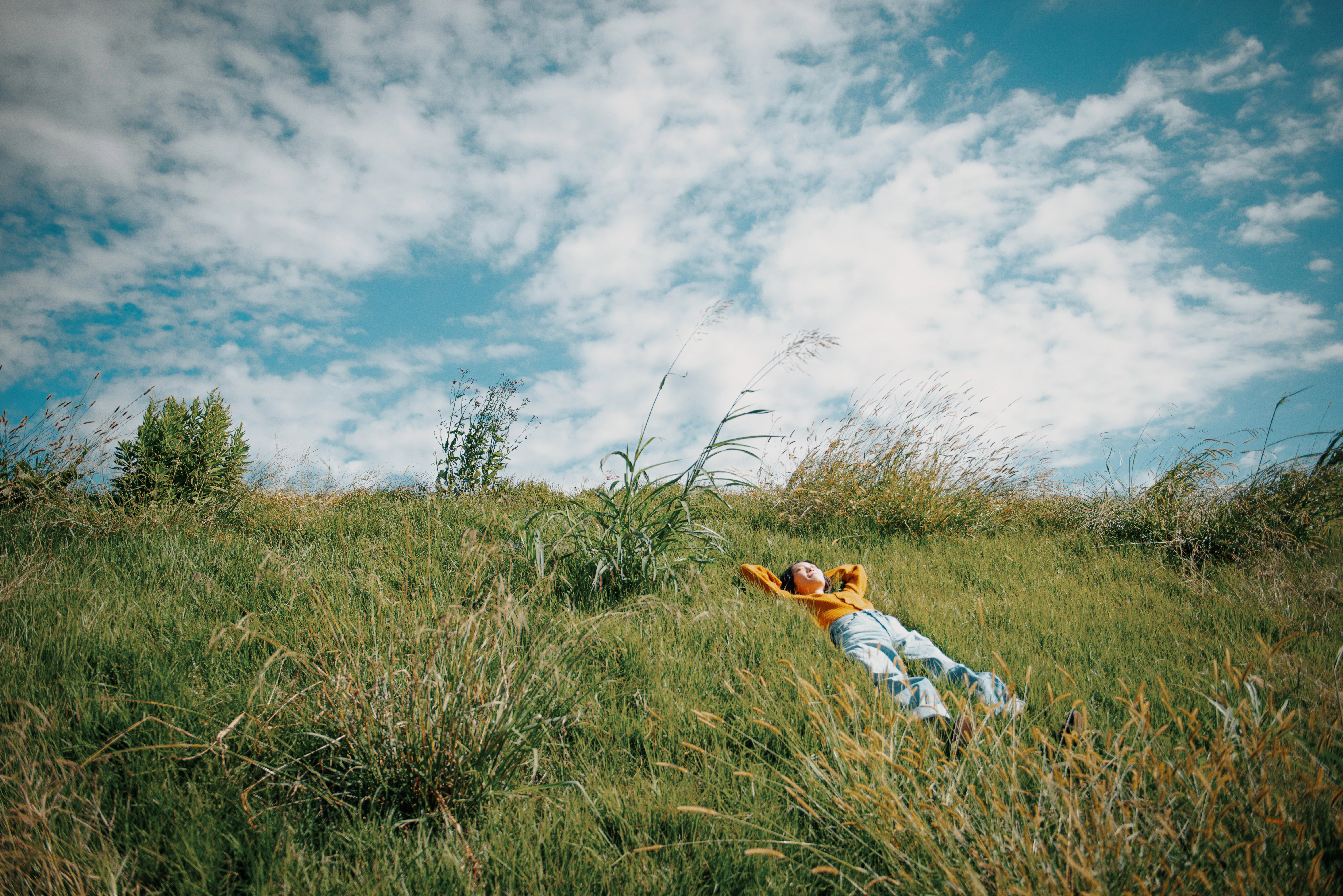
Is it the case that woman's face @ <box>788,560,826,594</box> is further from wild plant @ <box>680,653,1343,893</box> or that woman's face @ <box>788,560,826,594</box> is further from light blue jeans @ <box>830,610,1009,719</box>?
wild plant @ <box>680,653,1343,893</box>

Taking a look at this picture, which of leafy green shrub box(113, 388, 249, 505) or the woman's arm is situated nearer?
the woman's arm

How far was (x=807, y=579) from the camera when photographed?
397cm

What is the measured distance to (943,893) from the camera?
1.27 meters

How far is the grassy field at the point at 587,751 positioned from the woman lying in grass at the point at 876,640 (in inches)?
5.7

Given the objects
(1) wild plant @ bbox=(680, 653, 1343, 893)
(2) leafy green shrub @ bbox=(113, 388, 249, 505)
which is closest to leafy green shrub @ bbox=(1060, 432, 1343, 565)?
(1) wild plant @ bbox=(680, 653, 1343, 893)

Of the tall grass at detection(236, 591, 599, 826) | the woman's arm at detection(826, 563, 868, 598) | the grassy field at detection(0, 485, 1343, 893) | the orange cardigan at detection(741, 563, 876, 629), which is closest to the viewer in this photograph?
the grassy field at detection(0, 485, 1343, 893)

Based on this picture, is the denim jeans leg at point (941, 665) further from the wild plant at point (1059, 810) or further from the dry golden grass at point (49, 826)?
the dry golden grass at point (49, 826)

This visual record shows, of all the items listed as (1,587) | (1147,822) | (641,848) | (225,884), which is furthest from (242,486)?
(1147,822)

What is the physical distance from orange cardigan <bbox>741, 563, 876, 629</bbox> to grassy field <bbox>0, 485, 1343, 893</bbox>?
52 centimetres

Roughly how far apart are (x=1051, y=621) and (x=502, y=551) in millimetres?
3446

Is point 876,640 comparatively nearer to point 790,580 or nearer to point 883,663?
point 883,663

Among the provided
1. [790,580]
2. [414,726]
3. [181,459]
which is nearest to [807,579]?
[790,580]

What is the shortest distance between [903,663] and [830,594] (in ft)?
3.12

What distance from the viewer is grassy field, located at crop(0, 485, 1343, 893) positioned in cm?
131
